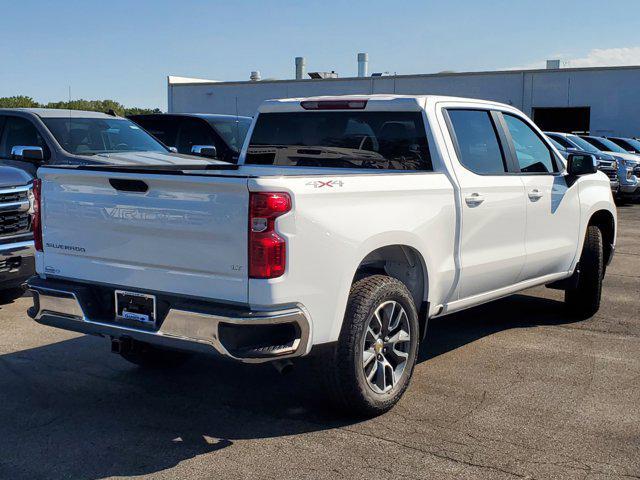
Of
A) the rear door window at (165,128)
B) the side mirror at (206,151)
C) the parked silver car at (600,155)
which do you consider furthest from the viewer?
the parked silver car at (600,155)

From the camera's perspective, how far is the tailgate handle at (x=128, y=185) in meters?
4.52

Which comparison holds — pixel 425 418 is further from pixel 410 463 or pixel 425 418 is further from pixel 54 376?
pixel 54 376

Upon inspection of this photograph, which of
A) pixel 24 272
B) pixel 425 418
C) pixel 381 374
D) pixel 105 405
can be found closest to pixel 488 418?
pixel 425 418

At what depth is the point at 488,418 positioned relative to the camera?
4.91 m

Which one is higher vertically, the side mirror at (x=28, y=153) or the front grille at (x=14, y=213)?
the side mirror at (x=28, y=153)

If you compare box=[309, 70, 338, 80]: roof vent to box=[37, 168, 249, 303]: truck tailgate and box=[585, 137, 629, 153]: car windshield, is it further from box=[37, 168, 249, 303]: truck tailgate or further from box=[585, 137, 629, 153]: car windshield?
box=[37, 168, 249, 303]: truck tailgate

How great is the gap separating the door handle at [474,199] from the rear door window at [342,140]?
339 mm

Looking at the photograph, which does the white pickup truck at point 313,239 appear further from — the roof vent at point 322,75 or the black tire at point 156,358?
the roof vent at point 322,75

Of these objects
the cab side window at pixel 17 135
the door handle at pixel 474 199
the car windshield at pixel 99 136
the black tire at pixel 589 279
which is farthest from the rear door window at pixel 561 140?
the door handle at pixel 474 199

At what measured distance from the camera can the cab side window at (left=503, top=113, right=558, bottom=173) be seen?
6.61 m

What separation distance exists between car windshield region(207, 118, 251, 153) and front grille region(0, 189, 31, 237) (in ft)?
16.4

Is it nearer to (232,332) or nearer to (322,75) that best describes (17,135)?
(232,332)

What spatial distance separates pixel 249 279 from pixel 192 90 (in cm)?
4388

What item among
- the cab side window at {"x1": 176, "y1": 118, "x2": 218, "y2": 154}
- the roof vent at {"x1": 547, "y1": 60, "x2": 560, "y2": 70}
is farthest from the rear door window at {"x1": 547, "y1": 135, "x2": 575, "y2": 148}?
the roof vent at {"x1": 547, "y1": 60, "x2": 560, "y2": 70}
